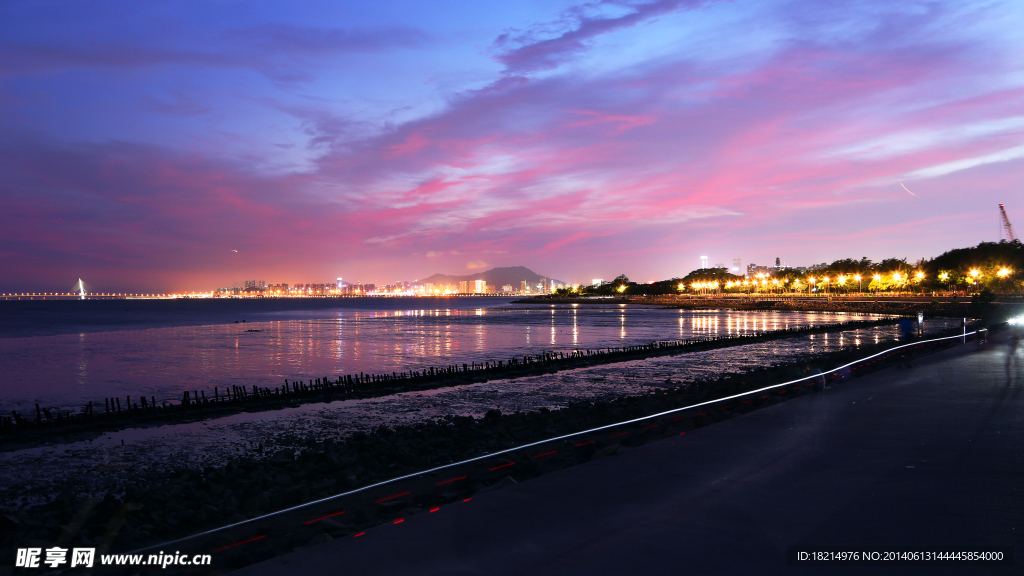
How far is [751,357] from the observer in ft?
104

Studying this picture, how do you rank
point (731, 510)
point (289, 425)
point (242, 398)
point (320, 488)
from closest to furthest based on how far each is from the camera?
point (731, 510) < point (320, 488) < point (289, 425) < point (242, 398)

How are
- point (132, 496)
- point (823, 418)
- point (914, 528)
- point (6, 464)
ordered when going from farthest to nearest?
point (6, 464) < point (823, 418) < point (132, 496) < point (914, 528)

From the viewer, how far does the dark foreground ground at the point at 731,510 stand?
17.3 ft

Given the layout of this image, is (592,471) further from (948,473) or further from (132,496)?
(132,496)

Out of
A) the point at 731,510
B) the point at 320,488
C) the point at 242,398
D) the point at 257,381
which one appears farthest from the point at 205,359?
the point at 731,510

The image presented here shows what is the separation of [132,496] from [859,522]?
32.0 ft

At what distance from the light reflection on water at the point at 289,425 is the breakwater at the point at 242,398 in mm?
1254

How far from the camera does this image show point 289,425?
16.9 metres

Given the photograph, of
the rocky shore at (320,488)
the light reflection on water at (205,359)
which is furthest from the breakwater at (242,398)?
the rocky shore at (320,488)

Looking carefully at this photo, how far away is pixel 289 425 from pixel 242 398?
5.81 metres

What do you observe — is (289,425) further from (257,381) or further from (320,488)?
(257,381)

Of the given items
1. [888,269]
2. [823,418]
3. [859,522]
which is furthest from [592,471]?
[888,269]

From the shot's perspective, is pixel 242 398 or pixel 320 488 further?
pixel 242 398

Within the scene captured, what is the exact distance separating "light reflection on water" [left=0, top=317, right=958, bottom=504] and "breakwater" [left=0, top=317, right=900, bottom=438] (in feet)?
4.12
